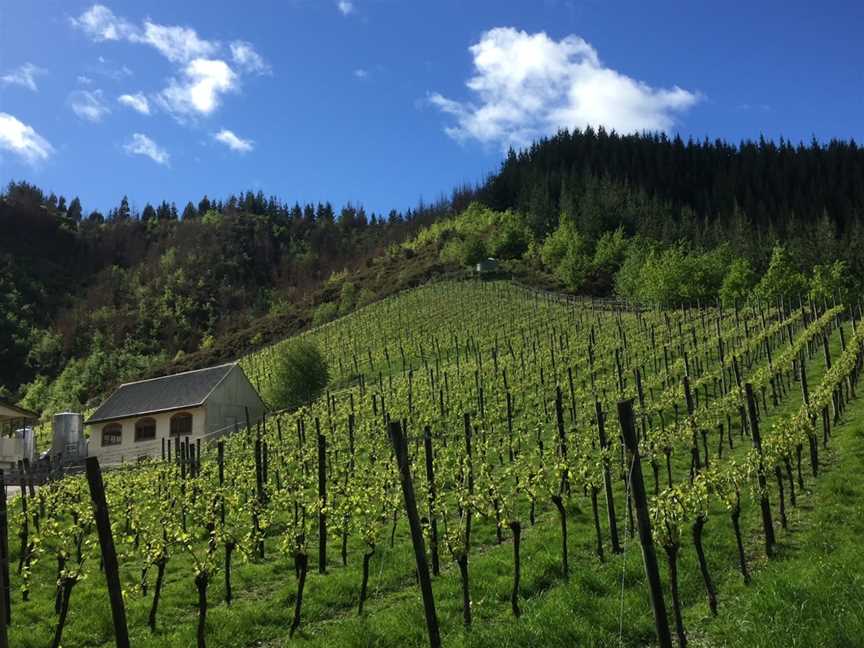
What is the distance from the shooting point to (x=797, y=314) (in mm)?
42844

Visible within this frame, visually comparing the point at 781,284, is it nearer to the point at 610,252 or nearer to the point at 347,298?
the point at 610,252

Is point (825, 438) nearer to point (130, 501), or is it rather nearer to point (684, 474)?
point (684, 474)

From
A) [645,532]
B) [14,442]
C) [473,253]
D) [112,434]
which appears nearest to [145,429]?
[112,434]

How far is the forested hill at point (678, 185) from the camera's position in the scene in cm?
11594

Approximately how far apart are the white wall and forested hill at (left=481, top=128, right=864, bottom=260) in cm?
7970

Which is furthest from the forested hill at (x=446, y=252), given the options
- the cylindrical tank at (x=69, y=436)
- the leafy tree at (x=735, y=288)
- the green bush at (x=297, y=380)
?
the cylindrical tank at (x=69, y=436)

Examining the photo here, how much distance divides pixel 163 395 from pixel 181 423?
376 centimetres

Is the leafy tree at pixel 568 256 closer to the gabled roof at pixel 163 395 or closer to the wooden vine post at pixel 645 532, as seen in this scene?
the gabled roof at pixel 163 395

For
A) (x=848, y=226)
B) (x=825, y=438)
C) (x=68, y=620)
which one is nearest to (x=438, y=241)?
(x=848, y=226)

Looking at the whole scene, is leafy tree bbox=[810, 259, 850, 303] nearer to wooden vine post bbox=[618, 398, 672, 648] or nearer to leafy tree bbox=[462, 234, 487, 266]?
leafy tree bbox=[462, 234, 487, 266]

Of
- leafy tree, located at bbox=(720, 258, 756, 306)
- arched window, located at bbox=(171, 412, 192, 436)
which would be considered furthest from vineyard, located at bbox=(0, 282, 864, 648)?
leafy tree, located at bbox=(720, 258, 756, 306)

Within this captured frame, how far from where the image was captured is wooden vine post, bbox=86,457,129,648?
8.30m

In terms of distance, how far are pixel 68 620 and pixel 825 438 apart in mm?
20436

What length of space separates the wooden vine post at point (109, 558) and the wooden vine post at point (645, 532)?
6.45 m
